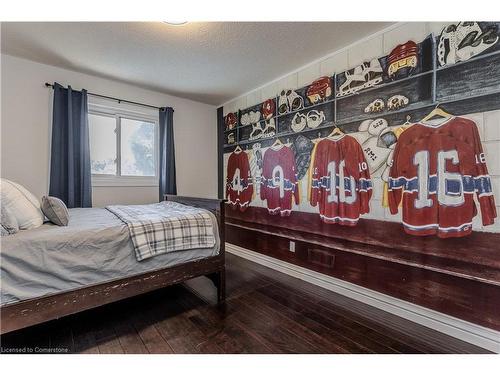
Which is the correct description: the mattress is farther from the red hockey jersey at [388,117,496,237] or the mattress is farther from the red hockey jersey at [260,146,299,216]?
the red hockey jersey at [388,117,496,237]

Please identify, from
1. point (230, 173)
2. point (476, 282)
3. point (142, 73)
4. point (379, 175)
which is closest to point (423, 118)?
point (379, 175)

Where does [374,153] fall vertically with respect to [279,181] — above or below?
above

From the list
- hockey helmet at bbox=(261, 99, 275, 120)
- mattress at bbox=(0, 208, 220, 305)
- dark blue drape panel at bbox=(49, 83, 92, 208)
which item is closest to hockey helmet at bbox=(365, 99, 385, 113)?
hockey helmet at bbox=(261, 99, 275, 120)

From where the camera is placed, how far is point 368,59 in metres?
2.05

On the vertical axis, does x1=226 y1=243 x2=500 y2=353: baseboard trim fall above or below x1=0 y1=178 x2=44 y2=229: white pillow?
below

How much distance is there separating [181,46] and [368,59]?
1.66 m

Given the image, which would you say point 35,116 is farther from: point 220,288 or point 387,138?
point 387,138

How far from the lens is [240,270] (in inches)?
110

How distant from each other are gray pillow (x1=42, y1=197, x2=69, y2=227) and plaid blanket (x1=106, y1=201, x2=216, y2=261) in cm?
36

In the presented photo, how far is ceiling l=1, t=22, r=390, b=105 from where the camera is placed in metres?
1.93

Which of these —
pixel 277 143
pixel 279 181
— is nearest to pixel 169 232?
pixel 279 181

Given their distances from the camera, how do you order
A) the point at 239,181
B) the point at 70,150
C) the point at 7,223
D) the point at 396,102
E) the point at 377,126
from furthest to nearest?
the point at 239,181 → the point at 70,150 → the point at 377,126 → the point at 396,102 → the point at 7,223

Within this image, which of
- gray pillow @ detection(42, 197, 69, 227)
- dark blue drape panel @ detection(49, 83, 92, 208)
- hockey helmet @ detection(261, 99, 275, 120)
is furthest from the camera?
hockey helmet @ detection(261, 99, 275, 120)

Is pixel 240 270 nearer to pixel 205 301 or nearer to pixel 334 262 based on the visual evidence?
pixel 205 301
